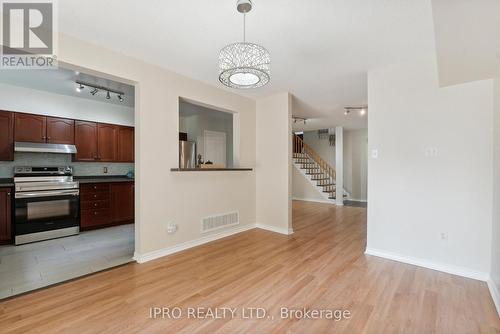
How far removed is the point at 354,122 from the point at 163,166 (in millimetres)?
5934

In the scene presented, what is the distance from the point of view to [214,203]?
12.6ft

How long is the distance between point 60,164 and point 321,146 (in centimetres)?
829

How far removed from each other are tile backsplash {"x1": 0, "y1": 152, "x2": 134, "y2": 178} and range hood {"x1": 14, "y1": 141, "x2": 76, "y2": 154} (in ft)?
1.12

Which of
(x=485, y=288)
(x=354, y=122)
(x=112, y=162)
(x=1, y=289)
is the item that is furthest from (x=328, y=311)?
(x=354, y=122)

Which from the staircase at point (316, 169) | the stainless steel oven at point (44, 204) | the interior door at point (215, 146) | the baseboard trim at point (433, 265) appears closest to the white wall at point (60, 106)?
the stainless steel oven at point (44, 204)

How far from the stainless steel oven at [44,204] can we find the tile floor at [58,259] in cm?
19

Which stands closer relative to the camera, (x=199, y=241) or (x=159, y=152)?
(x=159, y=152)

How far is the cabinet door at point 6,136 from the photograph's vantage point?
3.68 meters

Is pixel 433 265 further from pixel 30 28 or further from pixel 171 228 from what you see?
pixel 30 28

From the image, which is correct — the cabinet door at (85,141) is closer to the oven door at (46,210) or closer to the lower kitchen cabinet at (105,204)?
the lower kitchen cabinet at (105,204)

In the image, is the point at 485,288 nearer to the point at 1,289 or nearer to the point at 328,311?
the point at 328,311

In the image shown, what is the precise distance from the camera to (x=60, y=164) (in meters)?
4.39

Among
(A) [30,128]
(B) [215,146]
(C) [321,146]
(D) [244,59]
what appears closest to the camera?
(D) [244,59]

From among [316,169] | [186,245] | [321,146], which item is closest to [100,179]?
[186,245]
